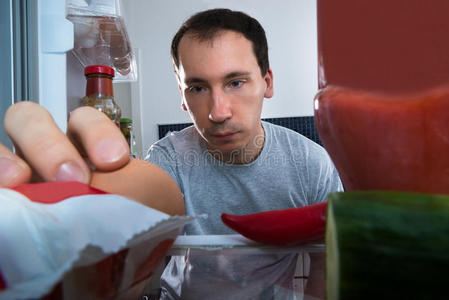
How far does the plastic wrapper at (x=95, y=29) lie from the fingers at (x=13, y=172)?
26.9 inches

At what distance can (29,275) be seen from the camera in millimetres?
131

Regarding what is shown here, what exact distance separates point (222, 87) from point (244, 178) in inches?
11.1

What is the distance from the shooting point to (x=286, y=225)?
0.25 metres

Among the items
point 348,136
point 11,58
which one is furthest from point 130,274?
point 11,58

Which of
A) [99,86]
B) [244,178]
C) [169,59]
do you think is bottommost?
[244,178]

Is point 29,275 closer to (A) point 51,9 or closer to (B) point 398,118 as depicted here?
(B) point 398,118

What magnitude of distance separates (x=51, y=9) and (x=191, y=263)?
66cm

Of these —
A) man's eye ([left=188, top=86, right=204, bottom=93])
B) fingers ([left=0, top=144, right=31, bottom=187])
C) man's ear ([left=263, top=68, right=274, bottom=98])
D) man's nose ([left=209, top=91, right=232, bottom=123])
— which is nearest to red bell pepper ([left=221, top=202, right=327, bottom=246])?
fingers ([left=0, top=144, right=31, bottom=187])

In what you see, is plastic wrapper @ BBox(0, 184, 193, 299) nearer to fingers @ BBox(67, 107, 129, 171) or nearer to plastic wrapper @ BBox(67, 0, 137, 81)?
fingers @ BBox(67, 107, 129, 171)

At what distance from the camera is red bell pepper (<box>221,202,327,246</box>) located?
244mm

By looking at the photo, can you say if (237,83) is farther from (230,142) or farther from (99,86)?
(99,86)

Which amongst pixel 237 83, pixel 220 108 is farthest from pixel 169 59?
pixel 220 108

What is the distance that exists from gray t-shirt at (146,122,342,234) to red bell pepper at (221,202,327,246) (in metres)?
0.60

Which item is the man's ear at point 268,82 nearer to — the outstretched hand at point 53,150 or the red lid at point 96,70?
the red lid at point 96,70
